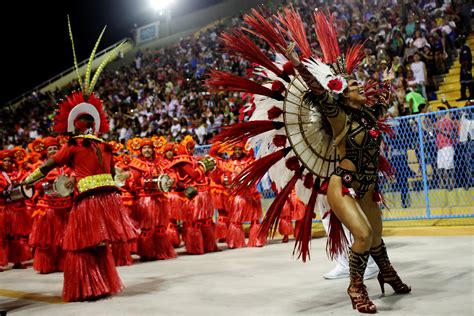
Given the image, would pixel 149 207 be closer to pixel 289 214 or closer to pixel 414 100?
pixel 289 214

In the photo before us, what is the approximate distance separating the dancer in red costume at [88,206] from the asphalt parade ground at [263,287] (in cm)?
21

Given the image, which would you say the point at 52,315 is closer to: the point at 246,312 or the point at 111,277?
the point at 111,277

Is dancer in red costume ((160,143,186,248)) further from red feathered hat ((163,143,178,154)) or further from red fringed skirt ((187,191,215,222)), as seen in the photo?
red fringed skirt ((187,191,215,222))

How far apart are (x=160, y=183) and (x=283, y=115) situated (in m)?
4.01

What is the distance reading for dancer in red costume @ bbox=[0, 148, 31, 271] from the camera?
8578 millimetres

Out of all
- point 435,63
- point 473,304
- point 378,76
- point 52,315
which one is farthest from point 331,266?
point 435,63

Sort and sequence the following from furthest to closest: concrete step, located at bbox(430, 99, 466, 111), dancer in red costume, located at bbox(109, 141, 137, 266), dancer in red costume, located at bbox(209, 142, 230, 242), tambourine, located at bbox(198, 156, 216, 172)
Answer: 1. concrete step, located at bbox(430, 99, 466, 111)
2. dancer in red costume, located at bbox(209, 142, 230, 242)
3. tambourine, located at bbox(198, 156, 216, 172)
4. dancer in red costume, located at bbox(109, 141, 137, 266)

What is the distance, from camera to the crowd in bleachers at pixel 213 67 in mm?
11883

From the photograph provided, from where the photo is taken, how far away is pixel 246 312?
14.1ft

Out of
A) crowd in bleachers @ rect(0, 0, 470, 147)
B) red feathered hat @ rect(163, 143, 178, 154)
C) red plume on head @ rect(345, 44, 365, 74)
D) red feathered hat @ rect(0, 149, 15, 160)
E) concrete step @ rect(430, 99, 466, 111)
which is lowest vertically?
red feathered hat @ rect(163, 143, 178, 154)

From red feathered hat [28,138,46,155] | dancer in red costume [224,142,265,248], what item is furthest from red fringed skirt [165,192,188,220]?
red feathered hat [28,138,46,155]

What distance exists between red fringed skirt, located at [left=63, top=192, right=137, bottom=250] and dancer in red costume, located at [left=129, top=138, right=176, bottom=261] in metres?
2.89

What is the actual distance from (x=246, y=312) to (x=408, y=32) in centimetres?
1020

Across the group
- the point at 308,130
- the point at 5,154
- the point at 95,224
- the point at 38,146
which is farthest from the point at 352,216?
the point at 5,154
